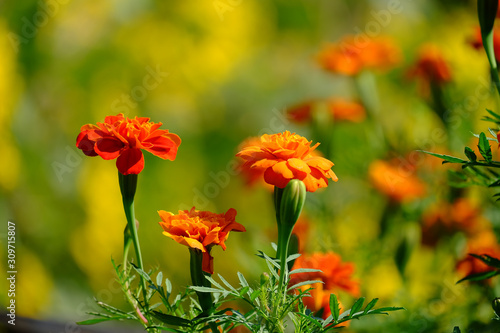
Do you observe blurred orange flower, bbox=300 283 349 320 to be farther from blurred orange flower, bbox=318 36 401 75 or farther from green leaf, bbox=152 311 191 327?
blurred orange flower, bbox=318 36 401 75

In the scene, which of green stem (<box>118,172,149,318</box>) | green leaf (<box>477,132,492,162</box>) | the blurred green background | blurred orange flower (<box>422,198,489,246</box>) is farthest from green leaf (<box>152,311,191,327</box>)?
the blurred green background

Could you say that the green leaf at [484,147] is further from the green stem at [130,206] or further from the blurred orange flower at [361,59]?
the blurred orange flower at [361,59]

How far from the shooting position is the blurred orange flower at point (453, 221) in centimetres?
62

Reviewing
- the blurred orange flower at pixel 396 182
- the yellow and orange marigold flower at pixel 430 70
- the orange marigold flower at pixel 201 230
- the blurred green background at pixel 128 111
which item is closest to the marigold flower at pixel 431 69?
the yellow and orange marigold flower at pixel 430 70

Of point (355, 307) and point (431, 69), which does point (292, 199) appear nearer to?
point (355, 307)

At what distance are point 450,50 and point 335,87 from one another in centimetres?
27

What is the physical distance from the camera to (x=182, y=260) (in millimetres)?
1151

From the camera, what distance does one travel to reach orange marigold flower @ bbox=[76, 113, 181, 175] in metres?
0.29

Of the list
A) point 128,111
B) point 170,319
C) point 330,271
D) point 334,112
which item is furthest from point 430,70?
point 128,111

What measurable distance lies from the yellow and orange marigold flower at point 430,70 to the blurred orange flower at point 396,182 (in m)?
0.11

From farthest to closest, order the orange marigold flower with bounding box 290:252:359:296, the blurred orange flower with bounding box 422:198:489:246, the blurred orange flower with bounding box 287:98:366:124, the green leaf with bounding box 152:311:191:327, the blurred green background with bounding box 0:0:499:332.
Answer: the blurred green background with bounding box 0:0:499:332, the blurred orange flower with bounding box 287:98:366:124, the blurred orange flower with bounding box 422:198:489:246, the orange marigold flower with bounding box 290:252:359:296, the green leaf with bounding box 152:311:191:327

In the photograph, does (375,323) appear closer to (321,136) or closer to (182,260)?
(321,136)

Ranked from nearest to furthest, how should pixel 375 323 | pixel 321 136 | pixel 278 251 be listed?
1. pixel 278 251
2. pixel 375 323
3. pixel 321 136

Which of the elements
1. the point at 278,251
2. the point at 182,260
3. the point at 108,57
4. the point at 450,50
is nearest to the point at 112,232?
the point at 182,260
